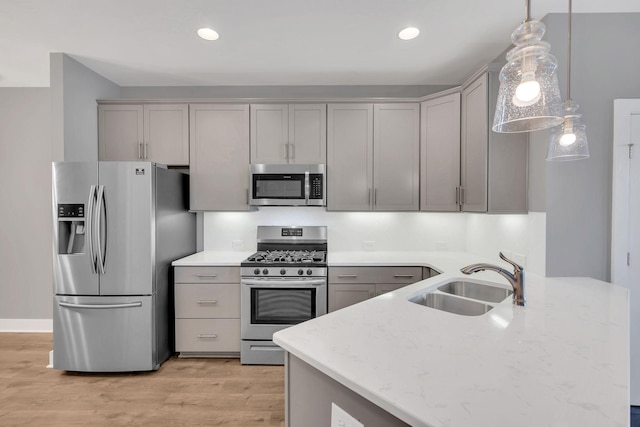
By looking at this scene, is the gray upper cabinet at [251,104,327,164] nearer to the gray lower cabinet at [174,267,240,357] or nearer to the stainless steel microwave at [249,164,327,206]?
the stainless steel microwave at [249,164,327,206]

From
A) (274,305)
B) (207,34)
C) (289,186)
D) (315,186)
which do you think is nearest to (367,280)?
(274,305)

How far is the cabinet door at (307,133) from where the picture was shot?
286 cm

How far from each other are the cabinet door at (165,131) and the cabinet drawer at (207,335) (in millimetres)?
1639

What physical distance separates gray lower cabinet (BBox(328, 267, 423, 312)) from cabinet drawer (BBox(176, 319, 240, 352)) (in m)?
1.00

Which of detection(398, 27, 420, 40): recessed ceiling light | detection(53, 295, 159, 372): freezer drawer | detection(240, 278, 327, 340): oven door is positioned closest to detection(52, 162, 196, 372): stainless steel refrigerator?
detection(53, 295, 159, 372): freezer drawer

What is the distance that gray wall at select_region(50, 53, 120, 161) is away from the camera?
8.20 ft

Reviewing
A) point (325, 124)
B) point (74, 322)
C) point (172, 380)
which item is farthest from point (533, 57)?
point (74, 322)

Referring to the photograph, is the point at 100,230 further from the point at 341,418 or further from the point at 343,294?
the point at 341,418

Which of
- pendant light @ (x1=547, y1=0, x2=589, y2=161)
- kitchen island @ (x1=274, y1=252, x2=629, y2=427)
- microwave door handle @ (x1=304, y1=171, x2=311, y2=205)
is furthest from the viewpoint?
microwave door handle @ (x1=304, y1=171, x2=311, y2=205)

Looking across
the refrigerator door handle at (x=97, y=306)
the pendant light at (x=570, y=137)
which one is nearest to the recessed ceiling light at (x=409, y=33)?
the pendant light at (x=570, y=137)

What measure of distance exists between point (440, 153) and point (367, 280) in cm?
142

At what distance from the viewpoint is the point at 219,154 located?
2879 millimetres

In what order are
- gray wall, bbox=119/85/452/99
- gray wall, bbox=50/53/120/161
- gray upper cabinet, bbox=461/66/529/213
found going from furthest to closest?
1. gray wall, bbox=119/85/452/99
2. gray wall, bbox=50/53/120/161
3. gray upper cabinet, bbox=461/66/529/213

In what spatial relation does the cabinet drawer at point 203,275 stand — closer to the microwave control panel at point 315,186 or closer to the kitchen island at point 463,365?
the microwave control panel at point 315,186
